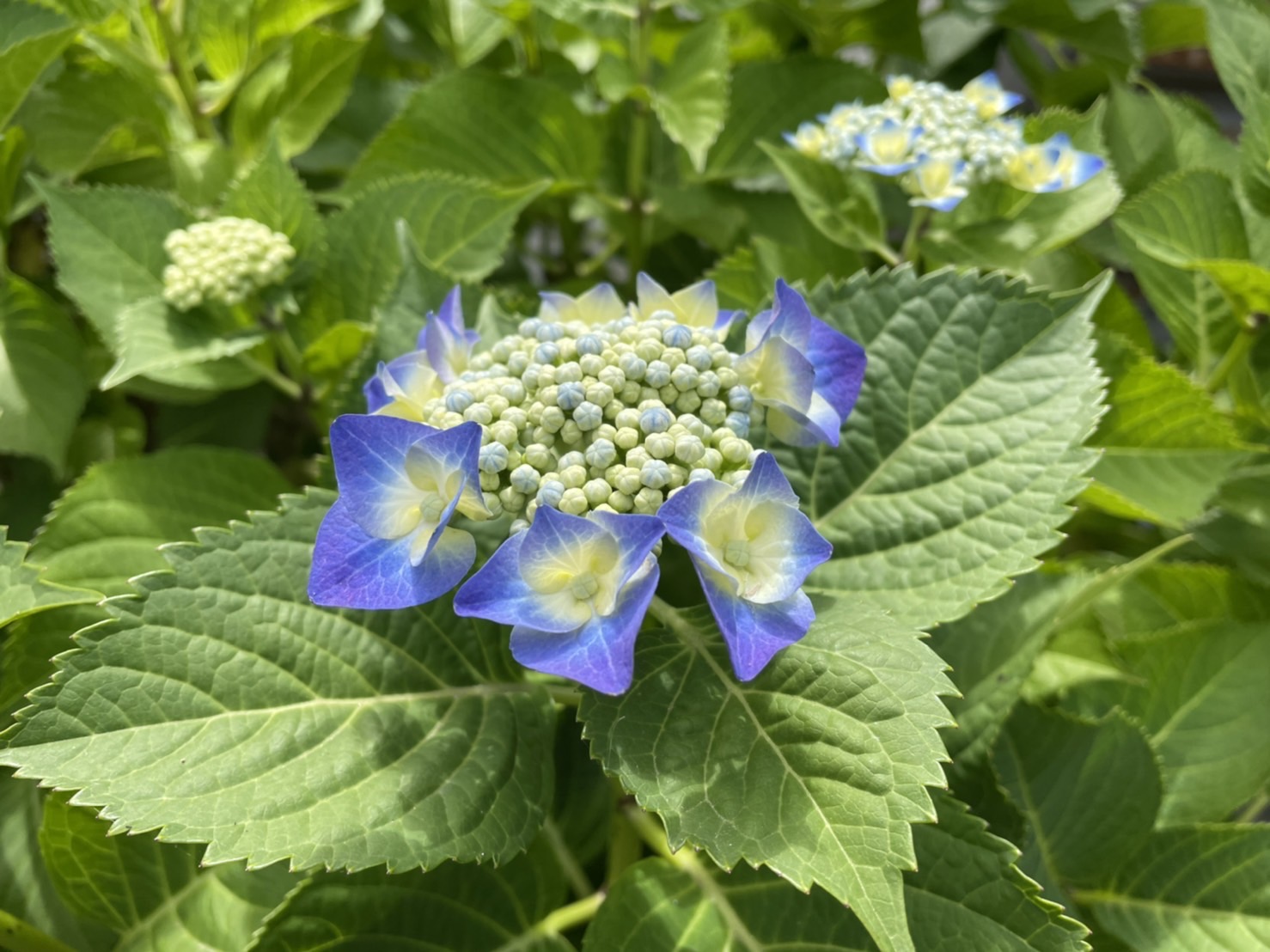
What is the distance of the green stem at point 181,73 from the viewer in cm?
98

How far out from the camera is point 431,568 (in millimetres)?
557

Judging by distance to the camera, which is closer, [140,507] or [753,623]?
[753,623]

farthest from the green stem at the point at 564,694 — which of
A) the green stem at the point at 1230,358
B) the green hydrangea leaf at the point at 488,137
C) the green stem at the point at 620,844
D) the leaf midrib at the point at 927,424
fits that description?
the green stem at the point at 1230,358

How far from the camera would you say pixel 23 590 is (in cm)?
60

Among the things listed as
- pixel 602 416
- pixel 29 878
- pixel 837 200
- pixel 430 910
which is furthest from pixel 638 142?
pixel 29 878

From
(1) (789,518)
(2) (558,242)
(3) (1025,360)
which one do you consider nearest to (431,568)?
(1) (789,518)

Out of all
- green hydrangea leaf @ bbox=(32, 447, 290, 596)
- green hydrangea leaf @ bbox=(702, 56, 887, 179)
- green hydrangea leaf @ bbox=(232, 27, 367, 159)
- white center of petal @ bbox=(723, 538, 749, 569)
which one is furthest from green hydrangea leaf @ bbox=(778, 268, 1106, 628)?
green hydrangea leaf @ bbox=(232, 27, 367, 159)

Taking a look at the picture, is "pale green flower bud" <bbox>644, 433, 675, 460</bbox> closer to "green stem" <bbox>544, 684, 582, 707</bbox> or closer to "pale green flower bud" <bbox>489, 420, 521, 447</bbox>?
"pale green flower bud" <bbox>489, 420, 521, 447</bbox>

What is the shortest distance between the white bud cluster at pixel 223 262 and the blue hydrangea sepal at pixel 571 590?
484 millimetres

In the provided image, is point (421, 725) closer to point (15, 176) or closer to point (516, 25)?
point (15, 176)

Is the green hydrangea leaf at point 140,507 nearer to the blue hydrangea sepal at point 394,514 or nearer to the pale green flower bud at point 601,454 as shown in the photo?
the blue hydrangea sepal at point 394,514

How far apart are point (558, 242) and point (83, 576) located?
2.90 ft

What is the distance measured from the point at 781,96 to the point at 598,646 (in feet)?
2.74

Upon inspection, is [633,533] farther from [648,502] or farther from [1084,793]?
[1084,793]
